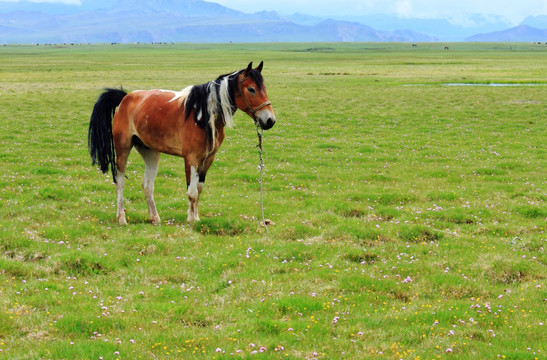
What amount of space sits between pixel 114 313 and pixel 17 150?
1698cm

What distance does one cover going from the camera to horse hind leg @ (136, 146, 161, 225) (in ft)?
41.4

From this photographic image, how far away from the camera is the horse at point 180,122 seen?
37.7ft

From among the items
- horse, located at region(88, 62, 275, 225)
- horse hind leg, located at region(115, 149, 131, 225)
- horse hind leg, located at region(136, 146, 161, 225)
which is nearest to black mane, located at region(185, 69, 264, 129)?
horse, located at region(88, 62, 275, 225)

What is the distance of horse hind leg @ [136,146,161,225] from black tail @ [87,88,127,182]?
776mm

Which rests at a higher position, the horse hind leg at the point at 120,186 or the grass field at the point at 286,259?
the horse hind leg at the point at 120,186

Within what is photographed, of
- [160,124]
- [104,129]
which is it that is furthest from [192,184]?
[104,129]

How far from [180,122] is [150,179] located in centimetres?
185

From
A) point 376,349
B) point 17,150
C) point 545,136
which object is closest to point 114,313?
point 376,349

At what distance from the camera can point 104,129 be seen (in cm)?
1317

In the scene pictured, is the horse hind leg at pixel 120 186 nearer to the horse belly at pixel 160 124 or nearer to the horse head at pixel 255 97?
the horse belly at pixel 160 124

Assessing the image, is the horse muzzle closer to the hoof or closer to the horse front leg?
the horse front leg

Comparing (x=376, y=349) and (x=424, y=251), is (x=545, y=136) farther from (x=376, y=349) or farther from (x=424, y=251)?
(x=376, y=349)

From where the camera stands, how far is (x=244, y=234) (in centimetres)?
1197

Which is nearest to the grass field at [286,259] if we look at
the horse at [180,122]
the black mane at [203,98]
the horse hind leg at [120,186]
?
the horse hind leg at [120,186]
